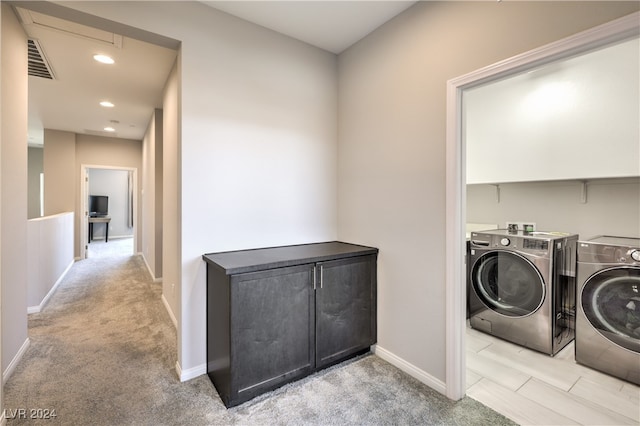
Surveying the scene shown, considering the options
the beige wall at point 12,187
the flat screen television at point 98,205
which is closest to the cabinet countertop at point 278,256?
the beige wall at point 12,187

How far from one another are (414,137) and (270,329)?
1665mm

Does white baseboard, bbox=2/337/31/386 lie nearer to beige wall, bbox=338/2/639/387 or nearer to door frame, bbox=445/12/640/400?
beige wall, bbox=338/2/639/387

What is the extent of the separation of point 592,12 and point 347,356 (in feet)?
8.10

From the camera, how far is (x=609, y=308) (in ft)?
6.85

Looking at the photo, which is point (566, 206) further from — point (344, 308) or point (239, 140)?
point (239, 140)

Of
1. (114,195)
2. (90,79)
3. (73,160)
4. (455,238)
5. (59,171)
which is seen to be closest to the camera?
(455,238)

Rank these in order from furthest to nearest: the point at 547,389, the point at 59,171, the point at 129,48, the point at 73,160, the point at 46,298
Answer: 1. the point at 73,160
2. the point at 59,171
3. the point at 46,298
4. the point at 129,48
5. the point at 547,389

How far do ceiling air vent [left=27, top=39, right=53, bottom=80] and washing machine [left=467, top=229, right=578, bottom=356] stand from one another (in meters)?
4.43

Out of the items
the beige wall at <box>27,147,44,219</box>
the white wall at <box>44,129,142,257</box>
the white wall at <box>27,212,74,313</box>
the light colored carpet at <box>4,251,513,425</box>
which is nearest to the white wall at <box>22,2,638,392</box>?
the light colored carpet at <box>4,251,513,425</box>

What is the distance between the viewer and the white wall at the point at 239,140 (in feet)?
6.70

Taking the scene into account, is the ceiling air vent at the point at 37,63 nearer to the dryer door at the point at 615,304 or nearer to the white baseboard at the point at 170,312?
the white baseboard at the point at 170,312

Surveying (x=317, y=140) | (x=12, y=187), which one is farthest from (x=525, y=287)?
(x=12, y=187)

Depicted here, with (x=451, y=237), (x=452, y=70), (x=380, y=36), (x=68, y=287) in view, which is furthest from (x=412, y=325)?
(x=68, y=287)

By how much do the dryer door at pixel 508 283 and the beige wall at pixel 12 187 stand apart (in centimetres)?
372
